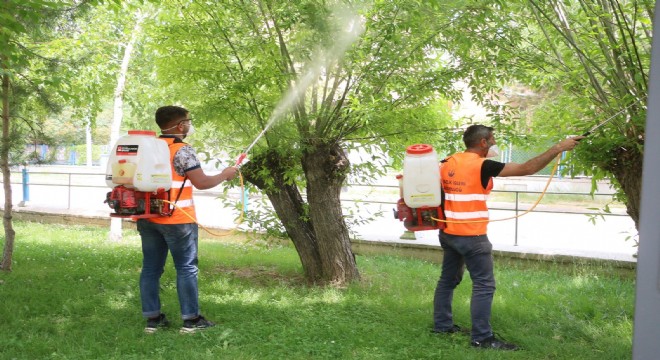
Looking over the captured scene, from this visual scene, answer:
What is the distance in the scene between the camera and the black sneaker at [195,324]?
5.16 m

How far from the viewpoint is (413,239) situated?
32.7ft

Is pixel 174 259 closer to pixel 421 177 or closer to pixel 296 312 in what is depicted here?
pixel 296 312

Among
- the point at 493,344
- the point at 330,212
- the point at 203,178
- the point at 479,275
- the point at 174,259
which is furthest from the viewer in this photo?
the point at 330,212

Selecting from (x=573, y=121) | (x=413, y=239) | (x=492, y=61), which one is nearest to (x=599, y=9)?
(x=573, y=121)

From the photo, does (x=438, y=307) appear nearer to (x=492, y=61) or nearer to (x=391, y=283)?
(x=391, y=283)

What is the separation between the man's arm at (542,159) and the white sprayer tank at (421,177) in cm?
56

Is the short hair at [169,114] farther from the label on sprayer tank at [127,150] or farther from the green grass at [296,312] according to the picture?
the green grass at [296,312]

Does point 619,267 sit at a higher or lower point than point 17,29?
lower

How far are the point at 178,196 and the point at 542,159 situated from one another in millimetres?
2694

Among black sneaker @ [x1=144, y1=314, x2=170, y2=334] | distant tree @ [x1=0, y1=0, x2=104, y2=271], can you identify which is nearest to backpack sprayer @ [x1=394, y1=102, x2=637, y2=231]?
black sneaker @ [x1=144, y1=314, x2=170, y2=334]

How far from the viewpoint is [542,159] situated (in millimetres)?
4418

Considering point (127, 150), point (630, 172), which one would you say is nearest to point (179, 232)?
point (127, 150)

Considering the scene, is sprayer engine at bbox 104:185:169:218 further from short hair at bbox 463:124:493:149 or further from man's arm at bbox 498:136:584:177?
man's arm at bbox 498:136:584:177

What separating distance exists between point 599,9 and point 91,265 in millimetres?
6434
